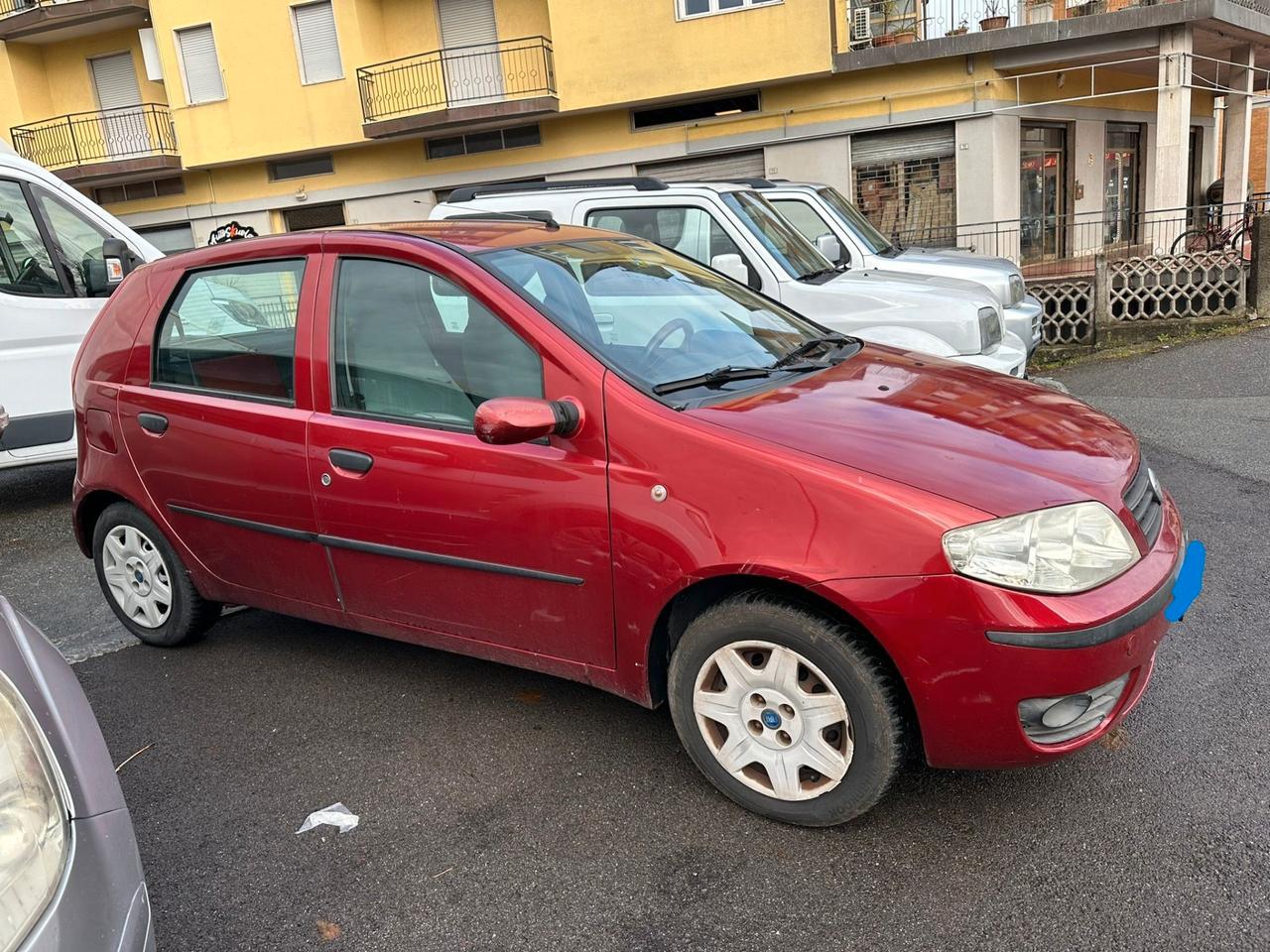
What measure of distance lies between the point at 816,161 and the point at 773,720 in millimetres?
16744

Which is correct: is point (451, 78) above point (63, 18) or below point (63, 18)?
below

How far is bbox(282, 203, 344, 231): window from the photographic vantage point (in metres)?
21.9

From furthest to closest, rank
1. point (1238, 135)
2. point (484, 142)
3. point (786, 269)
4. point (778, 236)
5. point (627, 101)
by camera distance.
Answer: point (484, 142) → point (627, 101) → point (1238, 135) → point (778, 236) → point (786, 269)

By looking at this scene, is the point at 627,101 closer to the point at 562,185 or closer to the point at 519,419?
the point at 562,185

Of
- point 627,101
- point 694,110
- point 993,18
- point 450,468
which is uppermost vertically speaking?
point 993,18

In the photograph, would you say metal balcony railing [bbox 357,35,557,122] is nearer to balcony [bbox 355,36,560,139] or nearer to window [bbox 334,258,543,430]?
balcony [bbox 355,36,560,139]

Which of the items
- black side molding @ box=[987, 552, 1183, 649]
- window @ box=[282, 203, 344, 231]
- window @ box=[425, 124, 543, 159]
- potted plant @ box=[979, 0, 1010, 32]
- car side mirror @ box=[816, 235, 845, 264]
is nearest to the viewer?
black side molding @ box=[987, 552, 1183, 649]

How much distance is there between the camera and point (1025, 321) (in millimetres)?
8320

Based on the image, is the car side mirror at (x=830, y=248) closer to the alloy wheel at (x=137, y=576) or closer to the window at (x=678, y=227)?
the window at (x=678, y=227)

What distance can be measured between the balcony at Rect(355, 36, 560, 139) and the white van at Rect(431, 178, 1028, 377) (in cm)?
1303

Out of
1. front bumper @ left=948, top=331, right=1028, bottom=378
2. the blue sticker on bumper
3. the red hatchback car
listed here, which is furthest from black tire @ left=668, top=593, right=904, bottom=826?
front bumper @ left=948, top=331, right=1028, bottom=378

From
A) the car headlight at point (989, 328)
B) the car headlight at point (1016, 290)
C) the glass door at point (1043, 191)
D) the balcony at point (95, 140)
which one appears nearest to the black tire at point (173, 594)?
the car headlight at point (989, 328)

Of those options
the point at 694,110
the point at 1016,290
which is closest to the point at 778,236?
the point at 1016,290

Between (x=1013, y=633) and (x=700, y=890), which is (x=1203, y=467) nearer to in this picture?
(x=1013, y=633)
